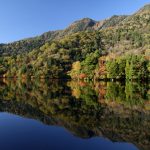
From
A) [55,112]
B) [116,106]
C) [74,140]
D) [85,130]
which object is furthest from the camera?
[116,106]

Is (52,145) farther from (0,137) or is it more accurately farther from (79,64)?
(79,64)

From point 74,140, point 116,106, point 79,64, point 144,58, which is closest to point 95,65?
point 79,64

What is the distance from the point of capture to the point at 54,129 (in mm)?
37875

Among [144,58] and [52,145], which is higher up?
[144,58]

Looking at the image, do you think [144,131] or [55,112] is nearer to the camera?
[144,131]

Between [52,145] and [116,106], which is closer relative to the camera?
[52,145]

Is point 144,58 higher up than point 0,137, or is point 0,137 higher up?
point 144,58

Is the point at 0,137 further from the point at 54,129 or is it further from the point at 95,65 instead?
the point at 95,65

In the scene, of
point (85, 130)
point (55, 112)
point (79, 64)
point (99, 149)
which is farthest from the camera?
point (79, 64)

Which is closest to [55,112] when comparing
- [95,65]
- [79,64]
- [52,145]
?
[52,145]

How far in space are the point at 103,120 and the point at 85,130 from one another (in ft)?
21.1

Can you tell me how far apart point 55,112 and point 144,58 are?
103585 mm

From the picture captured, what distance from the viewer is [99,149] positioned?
2880cm

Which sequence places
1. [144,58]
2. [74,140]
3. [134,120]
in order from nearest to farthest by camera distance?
[74,140] → [134,120] → [144,58]
